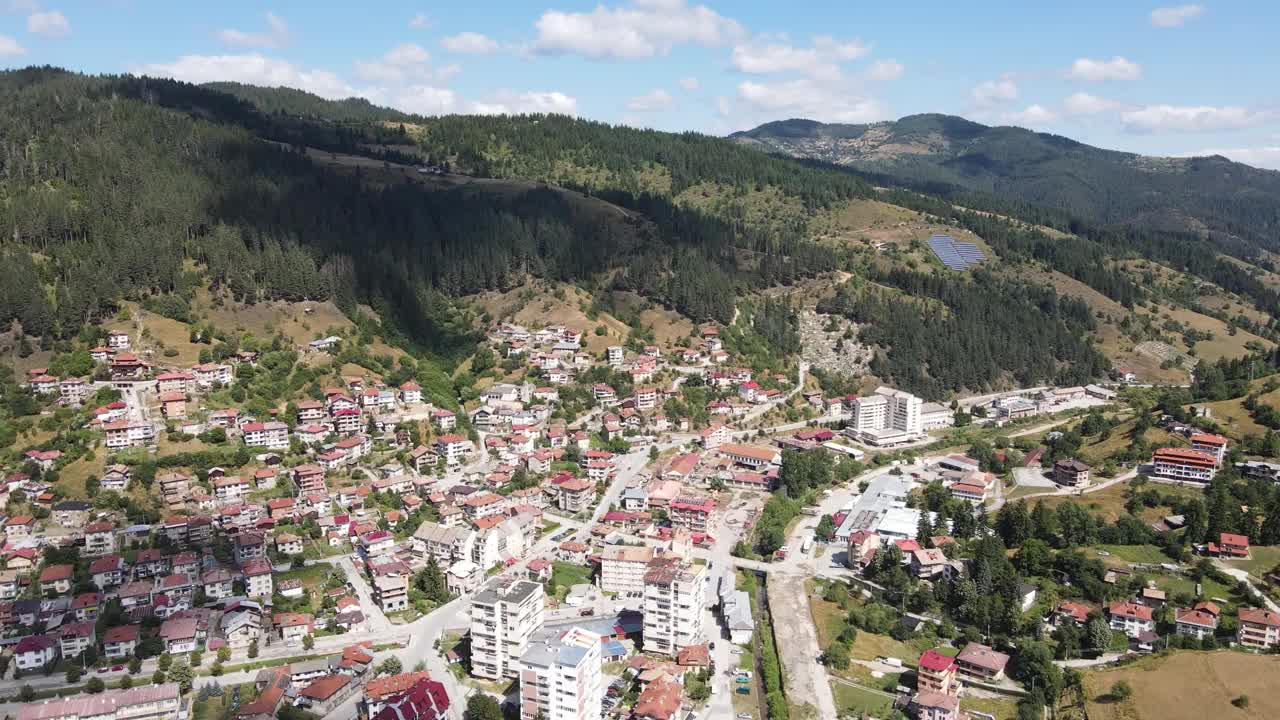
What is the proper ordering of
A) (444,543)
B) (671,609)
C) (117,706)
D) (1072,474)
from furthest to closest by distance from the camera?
1. (1072,474)
2. (444,543)
3. (671,609)
4. (117,706)

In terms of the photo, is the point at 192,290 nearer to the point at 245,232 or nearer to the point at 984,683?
the point at 245,232

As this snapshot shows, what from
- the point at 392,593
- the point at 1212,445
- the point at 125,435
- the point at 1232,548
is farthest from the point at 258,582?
the point at 1212,445

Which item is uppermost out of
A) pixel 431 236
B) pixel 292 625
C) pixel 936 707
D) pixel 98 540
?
pixel 431 236

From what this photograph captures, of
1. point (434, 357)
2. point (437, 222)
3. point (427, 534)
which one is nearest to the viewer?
point (427, 534)

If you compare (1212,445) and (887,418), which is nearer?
(1212,445)

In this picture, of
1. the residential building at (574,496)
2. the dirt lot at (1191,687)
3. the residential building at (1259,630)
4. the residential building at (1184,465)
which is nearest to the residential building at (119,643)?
the residential building at (574,496)

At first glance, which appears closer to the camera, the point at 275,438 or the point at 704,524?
the point at 704,524

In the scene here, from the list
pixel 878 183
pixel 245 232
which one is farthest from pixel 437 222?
pixel 878 183

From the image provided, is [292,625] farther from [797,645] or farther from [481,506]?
[797,645]
